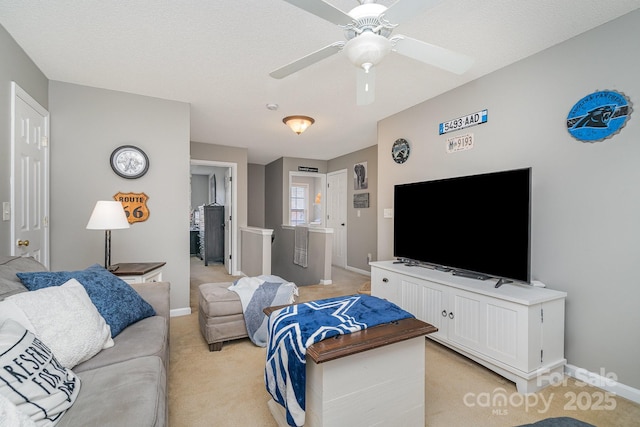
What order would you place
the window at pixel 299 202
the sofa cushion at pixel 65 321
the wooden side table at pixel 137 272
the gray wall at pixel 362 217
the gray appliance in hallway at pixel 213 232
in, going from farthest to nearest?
the window at pixel 299 202 → the gray appliance in hallway at pixel 213 232 → the gray wall at pixel 362 217 → the wooden side table at pixel 137 272 → the sofa cushion at pixel 65 321

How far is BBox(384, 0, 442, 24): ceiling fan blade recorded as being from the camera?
128 cm

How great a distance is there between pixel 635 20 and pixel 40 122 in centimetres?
459

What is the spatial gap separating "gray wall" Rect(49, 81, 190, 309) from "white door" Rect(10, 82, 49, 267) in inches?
4.4

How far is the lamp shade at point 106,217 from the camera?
239cm

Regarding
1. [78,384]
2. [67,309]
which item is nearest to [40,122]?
[67,309]

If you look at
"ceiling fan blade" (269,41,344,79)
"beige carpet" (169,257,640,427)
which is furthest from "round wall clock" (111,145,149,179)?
"ceiling fan blade" (269,41,344,79)

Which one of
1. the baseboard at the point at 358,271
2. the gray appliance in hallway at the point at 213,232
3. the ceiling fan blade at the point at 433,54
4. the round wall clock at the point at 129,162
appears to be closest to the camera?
the ceiling fan blade at the point at 433,54

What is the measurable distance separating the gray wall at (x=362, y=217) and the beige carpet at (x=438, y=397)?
3.08 meters

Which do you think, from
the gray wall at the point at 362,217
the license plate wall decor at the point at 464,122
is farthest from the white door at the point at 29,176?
the gray wall at the point at 362,217

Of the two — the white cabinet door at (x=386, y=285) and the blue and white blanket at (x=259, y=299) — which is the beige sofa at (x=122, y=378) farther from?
the white cabinet door at (x=386, y=285)

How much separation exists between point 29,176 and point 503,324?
386 cm

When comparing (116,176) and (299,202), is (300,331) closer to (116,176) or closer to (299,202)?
(116,176)

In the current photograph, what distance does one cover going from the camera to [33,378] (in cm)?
95

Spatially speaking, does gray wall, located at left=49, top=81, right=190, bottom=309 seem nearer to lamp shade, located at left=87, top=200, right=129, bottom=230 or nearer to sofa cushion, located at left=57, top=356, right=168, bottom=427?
lamp shade, located at left=87, top=200, right=129, bottom=230
